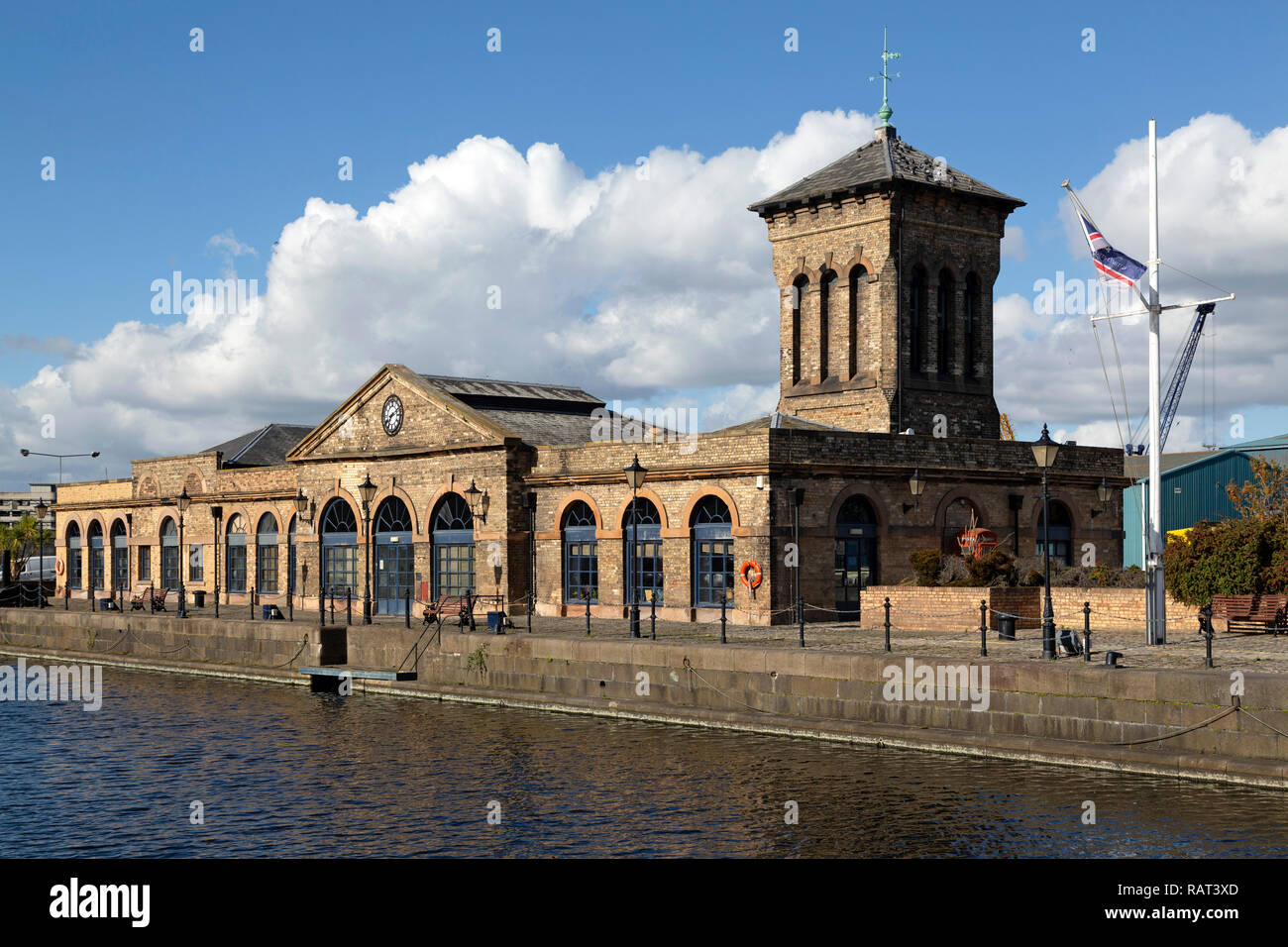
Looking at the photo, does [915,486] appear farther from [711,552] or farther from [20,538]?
[20,538]

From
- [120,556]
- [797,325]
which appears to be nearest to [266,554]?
[120,556]

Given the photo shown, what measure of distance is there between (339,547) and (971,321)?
21259 millimetres

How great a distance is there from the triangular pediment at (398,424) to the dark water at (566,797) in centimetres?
1474

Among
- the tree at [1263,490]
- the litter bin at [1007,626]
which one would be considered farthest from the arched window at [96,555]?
the litter bin at [1007,626]

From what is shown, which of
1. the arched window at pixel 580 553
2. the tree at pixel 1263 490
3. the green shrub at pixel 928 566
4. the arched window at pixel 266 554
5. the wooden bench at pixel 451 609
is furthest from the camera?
the arched window at pixel 266 554

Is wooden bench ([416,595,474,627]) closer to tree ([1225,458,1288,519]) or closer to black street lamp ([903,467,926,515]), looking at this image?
black street lamp ([903,467,926,515])

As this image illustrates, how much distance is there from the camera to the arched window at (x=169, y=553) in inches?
2093

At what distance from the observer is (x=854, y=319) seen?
3962cm

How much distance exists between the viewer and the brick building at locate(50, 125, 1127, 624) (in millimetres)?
32188

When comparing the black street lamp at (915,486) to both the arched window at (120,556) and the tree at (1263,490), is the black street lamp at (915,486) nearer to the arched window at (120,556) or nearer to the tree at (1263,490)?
the tree at (1263,490)

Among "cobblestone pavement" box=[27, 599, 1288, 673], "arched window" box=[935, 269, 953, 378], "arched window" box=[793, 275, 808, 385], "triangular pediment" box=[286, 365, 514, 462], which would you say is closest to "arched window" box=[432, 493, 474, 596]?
"triangular pediment" box=[286, 365, 514, 462]

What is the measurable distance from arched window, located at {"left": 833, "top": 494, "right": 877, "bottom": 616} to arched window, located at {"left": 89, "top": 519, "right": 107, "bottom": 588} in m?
38.4

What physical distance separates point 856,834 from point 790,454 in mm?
16851
